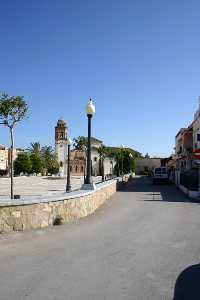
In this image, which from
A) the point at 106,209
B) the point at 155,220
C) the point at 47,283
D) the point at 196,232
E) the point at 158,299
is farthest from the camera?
the point at 106,209

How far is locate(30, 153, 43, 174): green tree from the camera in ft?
326

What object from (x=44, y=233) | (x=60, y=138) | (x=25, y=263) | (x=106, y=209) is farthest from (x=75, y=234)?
(x=60, y=138)

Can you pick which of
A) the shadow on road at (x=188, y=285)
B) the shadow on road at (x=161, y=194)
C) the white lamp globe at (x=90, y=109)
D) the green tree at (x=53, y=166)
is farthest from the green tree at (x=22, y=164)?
the shadow on road at (x=188, y=285)

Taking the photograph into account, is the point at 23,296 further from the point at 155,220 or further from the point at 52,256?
the point at 155,220

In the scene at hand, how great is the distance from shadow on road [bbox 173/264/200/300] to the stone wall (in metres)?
4.86

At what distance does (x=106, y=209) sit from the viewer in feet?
54.8

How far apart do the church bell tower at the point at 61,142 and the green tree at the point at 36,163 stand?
9251mm

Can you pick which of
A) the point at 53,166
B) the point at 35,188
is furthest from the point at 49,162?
the point at 35,188

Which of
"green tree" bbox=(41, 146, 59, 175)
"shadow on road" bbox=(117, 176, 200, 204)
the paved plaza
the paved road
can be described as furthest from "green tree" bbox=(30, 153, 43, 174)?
the paved road

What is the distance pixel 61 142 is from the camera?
11419cm

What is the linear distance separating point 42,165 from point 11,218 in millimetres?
93487

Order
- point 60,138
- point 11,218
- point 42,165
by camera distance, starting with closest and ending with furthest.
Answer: point 11,218
point 42,165
point 60,138

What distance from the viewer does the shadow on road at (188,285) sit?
5727 mm

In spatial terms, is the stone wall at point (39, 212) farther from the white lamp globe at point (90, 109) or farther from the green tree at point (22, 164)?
the green tree at point (22, 164)
